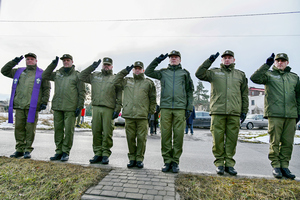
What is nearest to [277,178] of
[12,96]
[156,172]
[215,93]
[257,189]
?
[257,189]

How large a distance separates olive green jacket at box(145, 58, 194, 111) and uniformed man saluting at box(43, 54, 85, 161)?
65.3 inches

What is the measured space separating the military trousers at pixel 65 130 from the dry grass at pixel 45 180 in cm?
72

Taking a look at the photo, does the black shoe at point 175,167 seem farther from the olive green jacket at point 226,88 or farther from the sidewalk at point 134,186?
the olive green jacket at point 226,88

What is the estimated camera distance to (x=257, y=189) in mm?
2816

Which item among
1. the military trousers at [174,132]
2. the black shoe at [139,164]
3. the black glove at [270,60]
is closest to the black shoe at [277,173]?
the military trousers at [174,132]

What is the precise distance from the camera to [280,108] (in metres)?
3.79

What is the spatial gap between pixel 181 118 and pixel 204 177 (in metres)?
1.10

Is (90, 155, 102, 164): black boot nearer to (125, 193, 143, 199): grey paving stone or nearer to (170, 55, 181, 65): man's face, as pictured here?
(125, 193, 143, 199): grey paving stone

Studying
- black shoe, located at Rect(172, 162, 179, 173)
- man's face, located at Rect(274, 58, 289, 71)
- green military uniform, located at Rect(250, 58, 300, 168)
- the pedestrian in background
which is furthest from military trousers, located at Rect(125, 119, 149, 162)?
man's face, located at Rect(274, 58, 289, 71)

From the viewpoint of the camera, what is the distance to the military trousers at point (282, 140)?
3.78 meters

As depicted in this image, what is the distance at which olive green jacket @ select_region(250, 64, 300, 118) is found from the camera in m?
3.79

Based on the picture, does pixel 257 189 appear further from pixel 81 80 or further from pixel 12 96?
pixel 12 96

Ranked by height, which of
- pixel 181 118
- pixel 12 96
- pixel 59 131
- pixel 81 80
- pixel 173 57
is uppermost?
pixel 173 57

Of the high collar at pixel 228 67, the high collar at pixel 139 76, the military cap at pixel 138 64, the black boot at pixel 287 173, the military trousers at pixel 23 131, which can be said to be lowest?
the black boot at pixel 287 173
